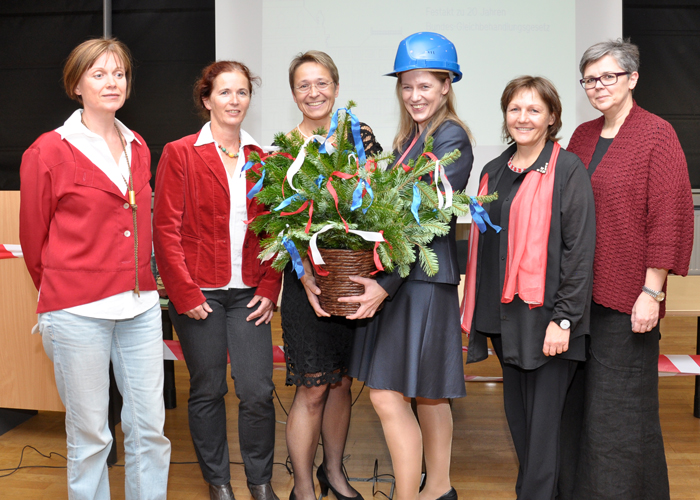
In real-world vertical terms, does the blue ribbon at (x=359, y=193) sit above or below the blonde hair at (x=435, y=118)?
below

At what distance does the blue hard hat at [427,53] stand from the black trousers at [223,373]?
1.07 m

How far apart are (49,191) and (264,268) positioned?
830mm

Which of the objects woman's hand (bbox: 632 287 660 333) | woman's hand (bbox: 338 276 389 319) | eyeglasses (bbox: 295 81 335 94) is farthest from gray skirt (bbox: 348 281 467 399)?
eyeglasses (bbox: 295 81 335 94)

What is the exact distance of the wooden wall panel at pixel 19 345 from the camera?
300 cm

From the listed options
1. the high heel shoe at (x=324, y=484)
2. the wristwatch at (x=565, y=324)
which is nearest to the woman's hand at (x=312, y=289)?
the wristwatch at (x=565, y=324)

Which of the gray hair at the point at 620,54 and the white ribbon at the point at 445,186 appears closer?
the white ribbon at the point at 445,186

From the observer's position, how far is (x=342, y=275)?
177cm

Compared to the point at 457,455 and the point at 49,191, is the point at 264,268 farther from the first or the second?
the point at 457,455

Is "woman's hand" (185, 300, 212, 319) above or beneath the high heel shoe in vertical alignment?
above

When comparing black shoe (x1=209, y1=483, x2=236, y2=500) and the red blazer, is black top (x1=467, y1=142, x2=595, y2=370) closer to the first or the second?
the red blazer

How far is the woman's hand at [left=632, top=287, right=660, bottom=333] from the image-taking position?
1.95 m

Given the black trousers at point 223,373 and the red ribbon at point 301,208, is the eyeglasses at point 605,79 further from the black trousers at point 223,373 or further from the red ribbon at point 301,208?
the black trousers at point 223,373

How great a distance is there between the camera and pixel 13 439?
3.13 m

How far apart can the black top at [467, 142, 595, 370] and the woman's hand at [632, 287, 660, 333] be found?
157mm
